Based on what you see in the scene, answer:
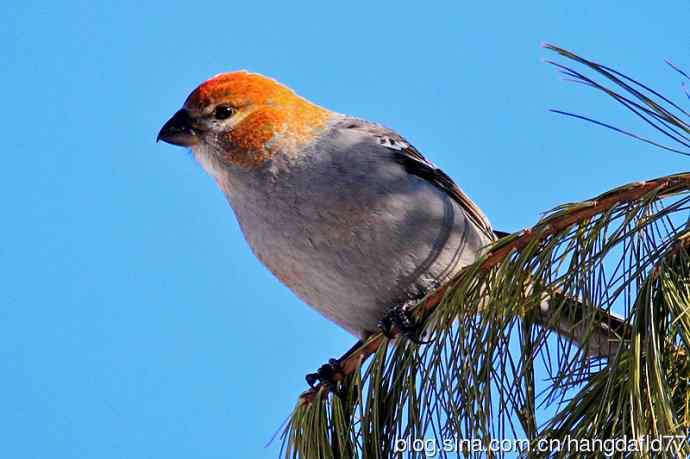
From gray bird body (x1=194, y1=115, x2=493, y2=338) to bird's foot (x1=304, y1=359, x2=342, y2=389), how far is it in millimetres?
527

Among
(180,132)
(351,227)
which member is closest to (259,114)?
(180,132)

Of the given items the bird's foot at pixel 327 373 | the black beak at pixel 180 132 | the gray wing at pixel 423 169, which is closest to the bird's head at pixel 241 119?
the black beak at pixel 180 132

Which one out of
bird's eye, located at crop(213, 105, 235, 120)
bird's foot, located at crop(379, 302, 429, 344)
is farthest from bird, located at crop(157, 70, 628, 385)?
bird's foot, located at crop(379, 302, 429, 344)

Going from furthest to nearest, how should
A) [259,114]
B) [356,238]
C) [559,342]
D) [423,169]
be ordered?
[259,114], [423,169], [356,238], [559,342]

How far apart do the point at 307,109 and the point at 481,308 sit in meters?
2.45

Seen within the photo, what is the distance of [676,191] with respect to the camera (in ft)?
9.00

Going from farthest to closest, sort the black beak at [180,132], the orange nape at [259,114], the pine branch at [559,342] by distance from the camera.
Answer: the black beak at [180,132] → the orange nape at [259,114] → the pine branch at [559,342]

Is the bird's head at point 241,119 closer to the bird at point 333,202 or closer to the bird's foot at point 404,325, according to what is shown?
the bird at point 333,202

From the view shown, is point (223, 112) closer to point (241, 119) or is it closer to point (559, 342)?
point (241, 119)

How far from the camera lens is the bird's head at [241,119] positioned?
5078 millimetres

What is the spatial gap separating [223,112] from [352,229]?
4.28 ft

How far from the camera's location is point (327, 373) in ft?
12.7

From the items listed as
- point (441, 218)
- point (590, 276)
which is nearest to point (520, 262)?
point (590, 276)

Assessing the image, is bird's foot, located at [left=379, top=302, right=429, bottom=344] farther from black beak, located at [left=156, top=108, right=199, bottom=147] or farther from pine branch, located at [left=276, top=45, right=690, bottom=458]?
black beak, located at [left=156, top=108, right=199, bottom=147]
